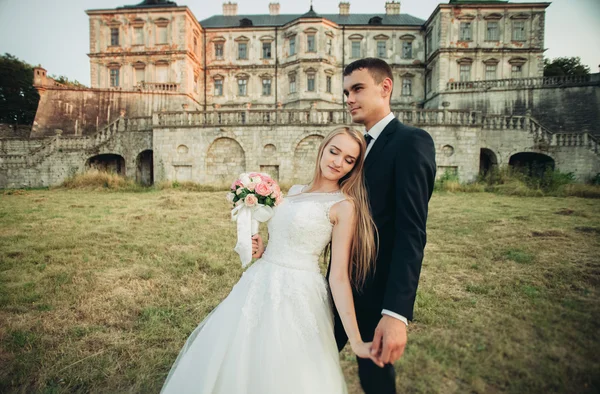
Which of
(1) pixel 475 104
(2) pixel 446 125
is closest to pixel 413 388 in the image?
(2) pixel 446 125

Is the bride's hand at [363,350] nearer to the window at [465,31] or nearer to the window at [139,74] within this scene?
the window at [139,74]

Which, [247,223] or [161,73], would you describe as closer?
[247,223]

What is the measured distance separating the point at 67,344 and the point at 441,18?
124 ft

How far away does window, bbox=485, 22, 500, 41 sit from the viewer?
32.4 m

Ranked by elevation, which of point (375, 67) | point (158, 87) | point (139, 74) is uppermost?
point (139, 74)

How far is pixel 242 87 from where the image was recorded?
120 ft

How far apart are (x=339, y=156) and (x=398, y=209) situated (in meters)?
0.58

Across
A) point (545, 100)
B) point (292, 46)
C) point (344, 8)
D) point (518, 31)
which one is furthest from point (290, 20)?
point (545, 100)

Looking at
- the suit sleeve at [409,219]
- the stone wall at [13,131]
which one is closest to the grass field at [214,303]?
the suit sleeve at [409,219]

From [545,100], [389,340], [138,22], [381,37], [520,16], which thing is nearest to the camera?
[389,340]

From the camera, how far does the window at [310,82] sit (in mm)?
34219

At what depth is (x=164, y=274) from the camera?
18.6ft

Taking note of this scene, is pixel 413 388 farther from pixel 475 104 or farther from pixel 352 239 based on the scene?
pixel 475 104

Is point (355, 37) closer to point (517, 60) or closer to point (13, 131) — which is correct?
point (517, 60)
